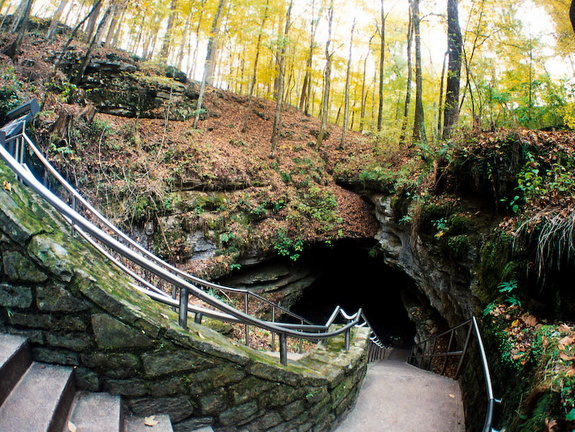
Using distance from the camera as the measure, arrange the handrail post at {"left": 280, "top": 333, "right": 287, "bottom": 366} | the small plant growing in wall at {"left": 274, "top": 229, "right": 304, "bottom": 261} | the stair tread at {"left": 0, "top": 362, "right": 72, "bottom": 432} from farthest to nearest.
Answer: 1. the small plant growing in wall at {"left": 274, "top": 229, "right": 304, "bottom": 261}
2. the handrail post at {"left": 280, "top": 333, "right": 287, "bottom": 366}
3. the stair tread at {"left": 0, "top": 362, "right": 72, "bottom": 432}

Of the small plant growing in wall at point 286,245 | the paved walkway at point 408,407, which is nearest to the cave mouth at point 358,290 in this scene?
the small plant growing in wall at point 286,245

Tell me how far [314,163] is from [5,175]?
1190 centimetres

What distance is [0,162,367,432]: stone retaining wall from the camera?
6.20 feet

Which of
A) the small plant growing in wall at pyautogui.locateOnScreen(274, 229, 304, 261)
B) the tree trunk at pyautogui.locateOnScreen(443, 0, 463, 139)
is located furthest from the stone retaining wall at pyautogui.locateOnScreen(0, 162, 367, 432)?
the tree trunk at pyautogui.locateOnScreen(443, 0, 463, 139)

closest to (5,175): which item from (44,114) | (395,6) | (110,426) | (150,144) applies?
(110,426)

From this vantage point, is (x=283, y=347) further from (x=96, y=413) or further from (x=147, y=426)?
(x=96, y=413)

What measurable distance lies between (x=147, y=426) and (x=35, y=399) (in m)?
0.71

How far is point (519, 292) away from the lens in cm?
377

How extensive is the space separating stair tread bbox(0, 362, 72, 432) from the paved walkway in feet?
10.1

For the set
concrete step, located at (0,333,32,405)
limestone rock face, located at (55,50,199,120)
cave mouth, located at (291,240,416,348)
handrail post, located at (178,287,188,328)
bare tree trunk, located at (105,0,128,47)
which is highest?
bare tree trunk, located at (105,0,128,47)

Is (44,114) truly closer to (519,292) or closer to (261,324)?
(261,324)

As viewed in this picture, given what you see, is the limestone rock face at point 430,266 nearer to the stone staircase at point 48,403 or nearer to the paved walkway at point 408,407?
the paved walkway at point 408,407

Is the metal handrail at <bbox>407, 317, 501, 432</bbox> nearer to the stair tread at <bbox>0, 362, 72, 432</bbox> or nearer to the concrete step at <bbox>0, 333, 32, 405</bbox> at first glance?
the stair tread at <bbox>0, 362, 72, 432</bbox>

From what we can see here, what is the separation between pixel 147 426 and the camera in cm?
206
